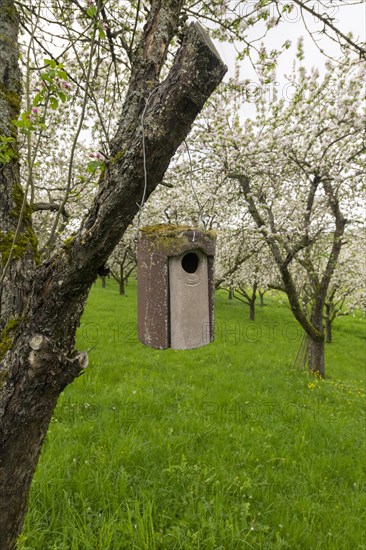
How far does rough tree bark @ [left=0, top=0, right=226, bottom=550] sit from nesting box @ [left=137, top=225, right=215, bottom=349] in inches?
15.9

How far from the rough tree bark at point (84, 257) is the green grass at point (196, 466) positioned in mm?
870

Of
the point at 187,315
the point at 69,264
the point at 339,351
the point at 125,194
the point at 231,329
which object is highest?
the point at 125,194

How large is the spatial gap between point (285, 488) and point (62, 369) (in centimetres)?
282

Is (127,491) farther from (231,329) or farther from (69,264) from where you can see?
(231,329)

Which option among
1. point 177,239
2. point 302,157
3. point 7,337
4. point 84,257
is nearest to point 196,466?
point 7,337

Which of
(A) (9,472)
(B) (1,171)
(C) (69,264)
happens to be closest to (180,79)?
(C) (69,264)

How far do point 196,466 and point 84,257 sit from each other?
2678 millimetres

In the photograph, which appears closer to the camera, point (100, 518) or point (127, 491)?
point (100, 518)

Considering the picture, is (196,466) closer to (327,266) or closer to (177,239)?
(177,239)

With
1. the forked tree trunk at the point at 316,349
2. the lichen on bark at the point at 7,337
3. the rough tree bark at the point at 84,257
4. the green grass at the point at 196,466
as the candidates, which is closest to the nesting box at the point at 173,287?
the rough tree bark at the point at 84,257

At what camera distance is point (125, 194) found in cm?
137

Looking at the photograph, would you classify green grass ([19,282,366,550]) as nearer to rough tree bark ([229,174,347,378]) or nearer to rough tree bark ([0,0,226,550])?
rough tree bark ([0,0,226,550])

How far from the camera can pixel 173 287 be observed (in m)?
1.91

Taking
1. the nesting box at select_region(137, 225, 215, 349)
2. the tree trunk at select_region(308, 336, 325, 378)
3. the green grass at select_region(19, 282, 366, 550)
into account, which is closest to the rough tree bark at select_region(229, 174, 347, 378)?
the tree trunk at select_region(308, 336, 325, 378)
